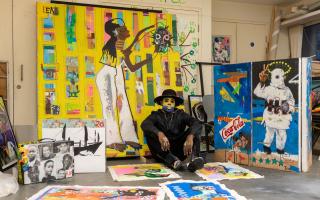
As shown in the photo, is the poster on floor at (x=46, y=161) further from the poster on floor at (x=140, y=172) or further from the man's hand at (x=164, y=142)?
the man's hand at (x=164, y=142)

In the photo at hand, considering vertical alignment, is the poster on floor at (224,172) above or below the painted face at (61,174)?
below

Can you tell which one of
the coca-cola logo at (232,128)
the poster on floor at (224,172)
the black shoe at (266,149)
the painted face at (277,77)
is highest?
the painted face at (277,77)

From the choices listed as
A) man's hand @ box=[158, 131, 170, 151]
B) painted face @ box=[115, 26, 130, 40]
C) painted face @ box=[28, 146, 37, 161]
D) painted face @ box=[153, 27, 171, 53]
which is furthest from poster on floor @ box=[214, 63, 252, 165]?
painted face @ box=[28, 146, 37, 161]

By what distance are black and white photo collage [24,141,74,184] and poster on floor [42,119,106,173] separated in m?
0.14

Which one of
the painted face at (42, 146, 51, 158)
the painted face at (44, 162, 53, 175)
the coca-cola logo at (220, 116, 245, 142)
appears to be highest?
the coca-cola logo at (220, 116, 245, 142)

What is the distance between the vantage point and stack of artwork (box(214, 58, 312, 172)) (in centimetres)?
282

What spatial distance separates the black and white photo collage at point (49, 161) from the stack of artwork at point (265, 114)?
159 centimetres

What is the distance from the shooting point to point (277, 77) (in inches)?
→ 116

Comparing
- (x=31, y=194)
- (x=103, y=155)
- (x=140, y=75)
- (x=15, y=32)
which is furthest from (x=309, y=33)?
(x=31, y=194)

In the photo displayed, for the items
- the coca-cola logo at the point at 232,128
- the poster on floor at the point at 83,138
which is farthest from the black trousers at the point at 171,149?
the poster on floor at the point at 83,138

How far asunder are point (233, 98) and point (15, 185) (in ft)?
7.10

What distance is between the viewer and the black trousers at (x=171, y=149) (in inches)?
120

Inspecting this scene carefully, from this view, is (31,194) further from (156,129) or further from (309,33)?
(309,33)

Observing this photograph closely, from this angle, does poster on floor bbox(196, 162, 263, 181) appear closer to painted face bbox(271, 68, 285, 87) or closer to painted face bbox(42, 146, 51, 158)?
painted face bbox(271, 68, 285, 87)
